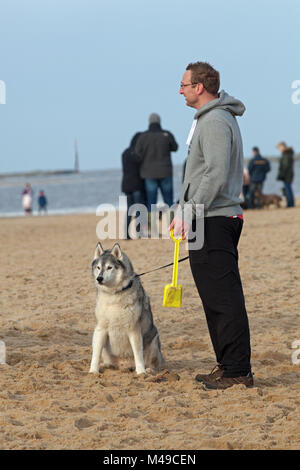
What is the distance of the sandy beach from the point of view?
4297 millimetres

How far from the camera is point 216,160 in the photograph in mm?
4898

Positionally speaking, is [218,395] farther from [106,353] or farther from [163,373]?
[106,353]

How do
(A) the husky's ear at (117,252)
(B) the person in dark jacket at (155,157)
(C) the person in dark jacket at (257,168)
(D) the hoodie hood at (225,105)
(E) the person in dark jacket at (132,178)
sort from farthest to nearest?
1. (C) the person in dark jacket at (257,168)
2. (E) the person in dark jacket at (132,178)
3. (B) the person in dark jacket at (155,157)
4. (A) the husky's ear at (117,252)
5. (D) the hoodie hood at (225,105)

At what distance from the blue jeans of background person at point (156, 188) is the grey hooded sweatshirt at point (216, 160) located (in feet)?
29.5

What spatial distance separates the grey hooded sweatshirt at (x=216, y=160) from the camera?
491 centimetres

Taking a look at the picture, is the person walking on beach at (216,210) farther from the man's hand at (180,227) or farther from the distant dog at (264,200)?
the distant dog at (264,200)

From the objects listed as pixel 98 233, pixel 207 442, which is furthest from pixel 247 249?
pixel 207 442

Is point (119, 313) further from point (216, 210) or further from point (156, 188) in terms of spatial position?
point (156, 188)

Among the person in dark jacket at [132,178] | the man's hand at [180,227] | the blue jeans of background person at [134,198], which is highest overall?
the person in dark jacket at [132,178]

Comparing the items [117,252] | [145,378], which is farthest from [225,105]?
[145,378]

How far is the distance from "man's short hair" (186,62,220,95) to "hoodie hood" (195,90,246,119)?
10 cm

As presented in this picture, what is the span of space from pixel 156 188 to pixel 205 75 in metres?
9.26

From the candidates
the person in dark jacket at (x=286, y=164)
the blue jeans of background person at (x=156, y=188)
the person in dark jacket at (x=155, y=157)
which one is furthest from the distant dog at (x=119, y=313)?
the person in dark jacket at (x=286, y=164)

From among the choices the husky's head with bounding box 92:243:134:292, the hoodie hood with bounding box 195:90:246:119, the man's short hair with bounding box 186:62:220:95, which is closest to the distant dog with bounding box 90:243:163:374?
the husky's head with bounding box 92:243:134:292
